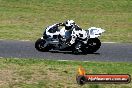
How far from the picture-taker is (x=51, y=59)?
72.2ft

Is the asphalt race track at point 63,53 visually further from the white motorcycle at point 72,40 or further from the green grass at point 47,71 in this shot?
the green grass at point 47,71

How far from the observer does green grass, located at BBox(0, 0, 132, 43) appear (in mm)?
30969

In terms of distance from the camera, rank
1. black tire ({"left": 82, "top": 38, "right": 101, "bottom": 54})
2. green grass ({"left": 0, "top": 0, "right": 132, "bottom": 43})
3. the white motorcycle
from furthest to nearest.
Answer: green grass ({"left": 0, "top": 0, "right": 132, "bottom": 43}) < black tire ({"left": 82, "top": 38, "right": 101, "bottom": 54}) < the white motorcycle

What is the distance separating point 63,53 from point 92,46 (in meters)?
1.63

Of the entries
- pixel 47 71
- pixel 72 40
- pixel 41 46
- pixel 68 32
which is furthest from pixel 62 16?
pixel 47 71

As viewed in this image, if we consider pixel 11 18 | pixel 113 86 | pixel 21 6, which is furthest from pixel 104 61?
pixel 21 6

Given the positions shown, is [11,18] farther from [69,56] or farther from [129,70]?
[129,70]

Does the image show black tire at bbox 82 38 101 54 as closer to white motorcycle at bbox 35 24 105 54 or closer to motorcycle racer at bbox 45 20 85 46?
white motorcycle at bbox 35 24 105 54

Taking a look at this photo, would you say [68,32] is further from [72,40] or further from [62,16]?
[62,16]

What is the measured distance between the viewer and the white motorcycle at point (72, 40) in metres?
23.8

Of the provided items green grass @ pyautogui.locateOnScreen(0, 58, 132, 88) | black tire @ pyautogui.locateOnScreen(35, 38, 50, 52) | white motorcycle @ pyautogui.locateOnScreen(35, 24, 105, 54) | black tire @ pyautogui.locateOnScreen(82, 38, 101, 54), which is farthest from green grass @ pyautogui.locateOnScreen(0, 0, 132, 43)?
green grass @ pyautogui.locateOnScreen(0, 58, 132, 88)

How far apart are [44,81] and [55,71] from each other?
1621mm

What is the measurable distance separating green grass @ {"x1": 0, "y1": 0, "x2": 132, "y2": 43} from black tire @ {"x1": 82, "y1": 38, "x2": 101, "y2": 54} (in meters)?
4.83

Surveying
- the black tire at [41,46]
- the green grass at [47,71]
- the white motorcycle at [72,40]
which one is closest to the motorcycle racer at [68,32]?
the white motorcycle at [72,40]
